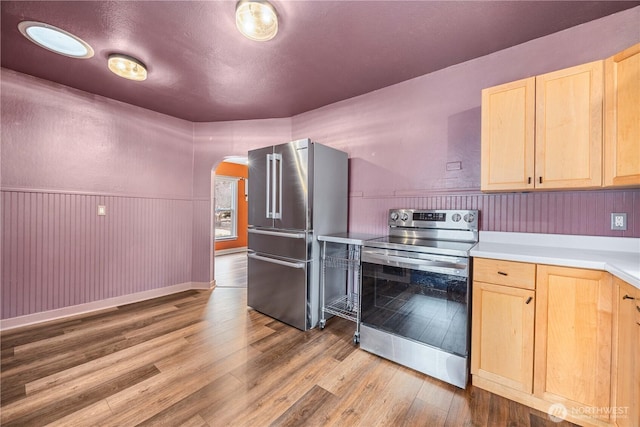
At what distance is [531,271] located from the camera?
Answer: 1519mm

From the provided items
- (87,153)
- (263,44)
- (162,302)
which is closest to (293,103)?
(263,44)

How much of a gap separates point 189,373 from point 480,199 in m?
2.68

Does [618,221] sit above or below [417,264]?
above

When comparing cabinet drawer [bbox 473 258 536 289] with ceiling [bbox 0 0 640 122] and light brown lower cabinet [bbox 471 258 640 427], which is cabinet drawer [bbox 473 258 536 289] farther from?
ceiling [bbox 0 0 640 122]

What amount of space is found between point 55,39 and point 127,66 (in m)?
0.46

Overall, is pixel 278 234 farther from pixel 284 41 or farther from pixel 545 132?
pixel 545 132

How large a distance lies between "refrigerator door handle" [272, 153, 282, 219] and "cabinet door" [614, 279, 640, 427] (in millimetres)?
2414

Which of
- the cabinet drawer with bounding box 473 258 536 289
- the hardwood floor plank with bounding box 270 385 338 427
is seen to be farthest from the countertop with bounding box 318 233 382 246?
the hardwood floor plank with bounding box 270 385 338 427

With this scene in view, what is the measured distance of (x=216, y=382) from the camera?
1755 millimetres

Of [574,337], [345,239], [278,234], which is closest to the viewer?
[574,337]

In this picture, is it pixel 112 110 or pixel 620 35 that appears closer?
pixel 620 35

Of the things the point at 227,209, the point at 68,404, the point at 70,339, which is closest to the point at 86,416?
the point at 68,404

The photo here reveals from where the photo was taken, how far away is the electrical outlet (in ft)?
5.45

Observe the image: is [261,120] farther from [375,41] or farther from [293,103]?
[375,41]
